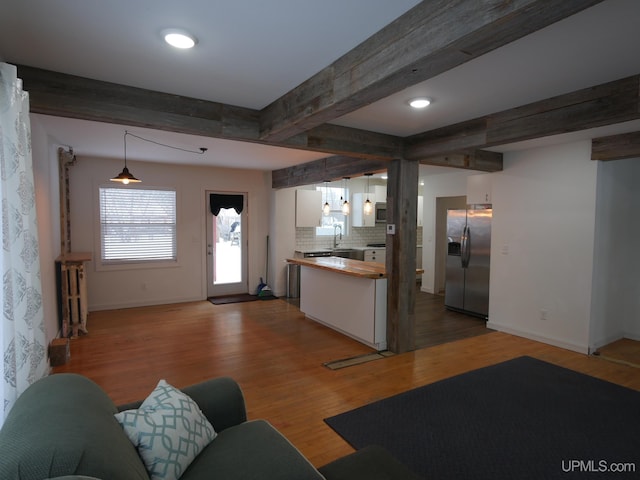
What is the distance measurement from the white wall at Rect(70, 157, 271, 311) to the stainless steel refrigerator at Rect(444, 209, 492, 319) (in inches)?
147

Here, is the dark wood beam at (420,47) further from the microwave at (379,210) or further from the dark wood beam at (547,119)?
the microwave at (379,210)

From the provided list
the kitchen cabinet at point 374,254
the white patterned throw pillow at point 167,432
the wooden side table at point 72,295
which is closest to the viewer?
the white patterned throw pillow at point 167,432

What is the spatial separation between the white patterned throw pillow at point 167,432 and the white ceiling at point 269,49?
1.87 metres

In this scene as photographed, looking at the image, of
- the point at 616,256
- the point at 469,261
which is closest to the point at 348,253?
the point at 469,261

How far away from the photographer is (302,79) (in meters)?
2.58

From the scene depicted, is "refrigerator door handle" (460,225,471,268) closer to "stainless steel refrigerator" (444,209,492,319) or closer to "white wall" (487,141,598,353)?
"stainless steel refrigerator" (444,209,492,319)

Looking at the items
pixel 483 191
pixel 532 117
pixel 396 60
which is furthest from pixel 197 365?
pixel 483 191

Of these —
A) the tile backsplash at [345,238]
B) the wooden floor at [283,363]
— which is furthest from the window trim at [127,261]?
the tile backsplash at [345,238]

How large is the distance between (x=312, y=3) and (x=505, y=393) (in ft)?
11.5

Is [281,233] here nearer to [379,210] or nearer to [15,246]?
[379,210]

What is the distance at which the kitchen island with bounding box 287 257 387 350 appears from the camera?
448cm

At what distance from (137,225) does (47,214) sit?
237 cm

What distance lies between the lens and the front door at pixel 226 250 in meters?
7.20

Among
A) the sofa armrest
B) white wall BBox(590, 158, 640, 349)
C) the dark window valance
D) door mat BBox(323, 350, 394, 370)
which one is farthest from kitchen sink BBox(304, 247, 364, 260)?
the sofa armrest
